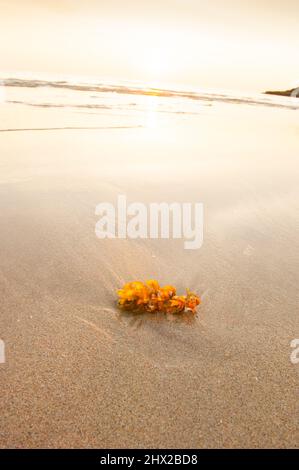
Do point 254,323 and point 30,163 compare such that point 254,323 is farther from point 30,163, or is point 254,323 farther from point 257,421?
point 30,163

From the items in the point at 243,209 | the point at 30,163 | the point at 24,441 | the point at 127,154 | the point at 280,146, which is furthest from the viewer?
the point at 280,146

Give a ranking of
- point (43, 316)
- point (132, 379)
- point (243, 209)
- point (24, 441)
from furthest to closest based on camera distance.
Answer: point (243, 209), point (43, 316), point (132, 379), point (24, 441)

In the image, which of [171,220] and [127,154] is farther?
[127,154]

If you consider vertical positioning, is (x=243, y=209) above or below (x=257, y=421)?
above

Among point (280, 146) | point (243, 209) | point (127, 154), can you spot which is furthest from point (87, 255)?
point (280, 146)

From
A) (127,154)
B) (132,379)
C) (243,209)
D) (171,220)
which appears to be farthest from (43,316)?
(127,154)

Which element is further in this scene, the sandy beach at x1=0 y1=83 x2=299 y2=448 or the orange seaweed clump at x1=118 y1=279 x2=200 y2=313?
the orange seaweed clump at x1=118 y1=279 x2=200 y2=313
